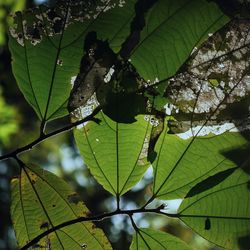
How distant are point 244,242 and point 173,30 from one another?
24 centimetres

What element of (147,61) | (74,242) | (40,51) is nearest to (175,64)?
(147,61)

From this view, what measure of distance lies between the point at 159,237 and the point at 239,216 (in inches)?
3.6

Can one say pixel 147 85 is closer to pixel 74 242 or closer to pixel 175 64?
pixel 175 64

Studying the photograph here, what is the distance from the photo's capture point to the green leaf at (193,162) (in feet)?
1.74

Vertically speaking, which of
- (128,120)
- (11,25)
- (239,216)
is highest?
(11,25)

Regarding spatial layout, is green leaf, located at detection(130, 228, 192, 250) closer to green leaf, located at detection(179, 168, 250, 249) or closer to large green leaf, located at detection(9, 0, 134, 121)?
green leaf, located at detection(179, 168, 250, 249)

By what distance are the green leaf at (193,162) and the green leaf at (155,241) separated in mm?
48

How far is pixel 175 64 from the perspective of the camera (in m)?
0.53

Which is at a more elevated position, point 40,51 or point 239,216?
point 40,51

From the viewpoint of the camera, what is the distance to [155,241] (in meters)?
0.57

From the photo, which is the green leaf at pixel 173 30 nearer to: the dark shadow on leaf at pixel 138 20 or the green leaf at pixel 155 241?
the dark shadow on leaf at pixel 138 20

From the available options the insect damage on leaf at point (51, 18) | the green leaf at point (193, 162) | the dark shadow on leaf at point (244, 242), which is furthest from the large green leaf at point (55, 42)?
the dark shadow on leaf at point (244, 242)

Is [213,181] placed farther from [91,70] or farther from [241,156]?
[91,70]

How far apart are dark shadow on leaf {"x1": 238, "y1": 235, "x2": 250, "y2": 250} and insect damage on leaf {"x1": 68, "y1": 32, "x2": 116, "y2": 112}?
0.23 m
